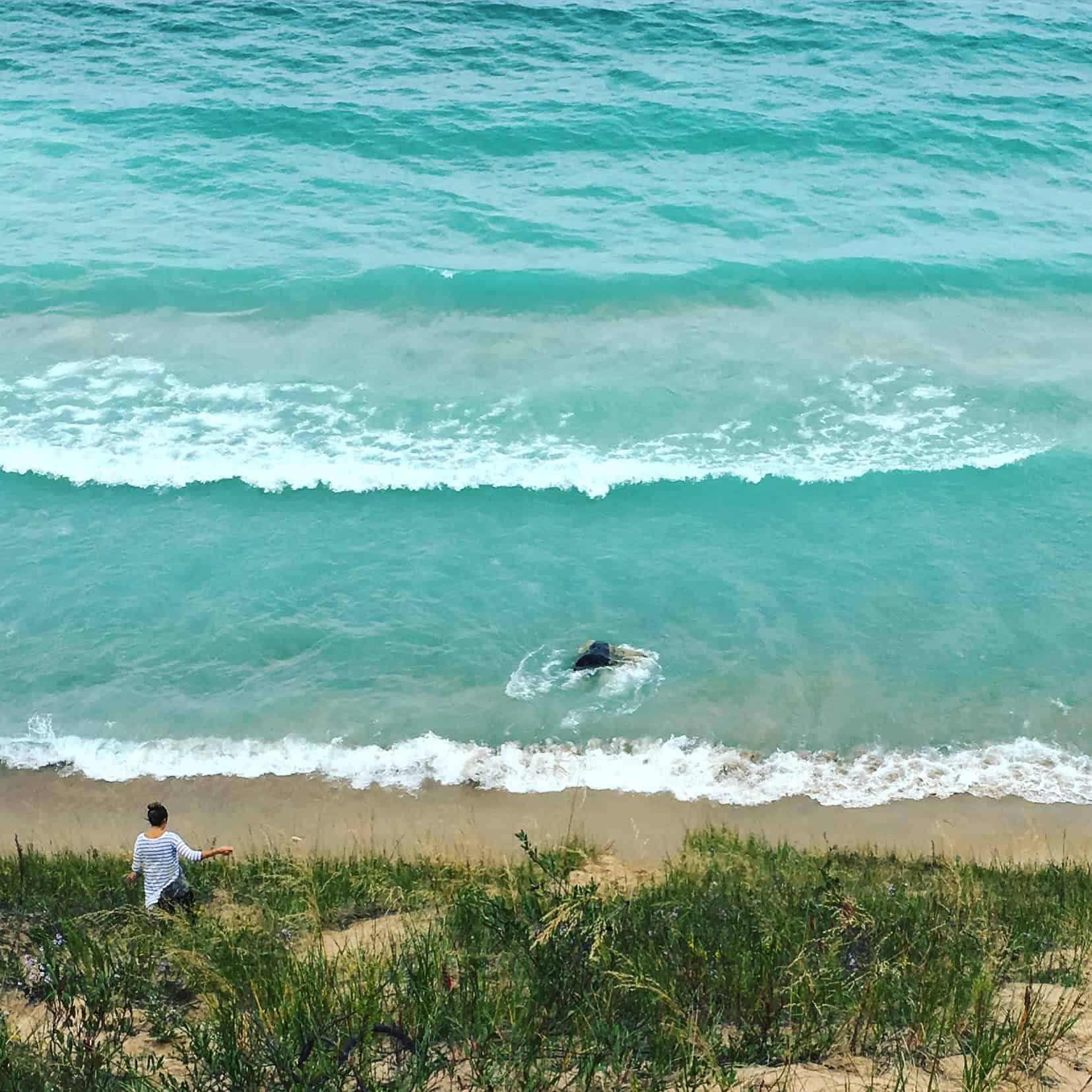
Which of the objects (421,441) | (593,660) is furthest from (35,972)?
(421,441)

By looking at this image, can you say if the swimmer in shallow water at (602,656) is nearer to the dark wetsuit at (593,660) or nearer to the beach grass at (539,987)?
the dark wetsuit at (593,660)

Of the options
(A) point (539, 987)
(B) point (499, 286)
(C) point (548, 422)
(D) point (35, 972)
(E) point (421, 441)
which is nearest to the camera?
(A) point (539, 987)

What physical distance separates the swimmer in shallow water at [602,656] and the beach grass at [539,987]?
4.79 meters

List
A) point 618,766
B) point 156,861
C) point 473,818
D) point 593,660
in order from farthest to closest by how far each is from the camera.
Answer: point 593,660 < point 618,766 < point 473,818 < point 156,861

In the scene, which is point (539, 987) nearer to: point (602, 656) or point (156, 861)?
point (156, 861)

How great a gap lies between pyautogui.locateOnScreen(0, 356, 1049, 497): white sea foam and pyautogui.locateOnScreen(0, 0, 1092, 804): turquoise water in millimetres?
71

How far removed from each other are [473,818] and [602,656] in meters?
2.68

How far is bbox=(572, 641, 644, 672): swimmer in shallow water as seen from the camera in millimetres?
12234

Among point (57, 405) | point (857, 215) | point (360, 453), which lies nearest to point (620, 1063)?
point (360, 453)

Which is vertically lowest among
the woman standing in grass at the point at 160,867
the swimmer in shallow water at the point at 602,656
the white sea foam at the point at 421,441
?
the swimmer in shallow water at the point at 602,656

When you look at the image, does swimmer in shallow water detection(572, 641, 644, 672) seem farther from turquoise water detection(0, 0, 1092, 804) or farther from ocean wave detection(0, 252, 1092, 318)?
ocean wave detection(0, 252, 1092, 318)

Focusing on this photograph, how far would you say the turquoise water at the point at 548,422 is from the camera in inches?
466

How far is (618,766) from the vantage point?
11156mm

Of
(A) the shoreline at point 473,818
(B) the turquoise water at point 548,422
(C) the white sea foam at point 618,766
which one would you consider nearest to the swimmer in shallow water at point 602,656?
(B) the turquoise water at point 548,422
